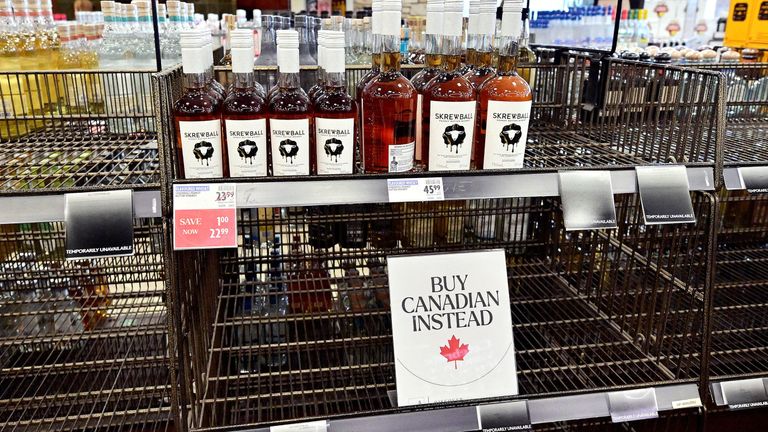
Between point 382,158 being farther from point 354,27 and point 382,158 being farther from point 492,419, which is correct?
point 354,27

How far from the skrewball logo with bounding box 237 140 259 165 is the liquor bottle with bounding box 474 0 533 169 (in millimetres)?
398

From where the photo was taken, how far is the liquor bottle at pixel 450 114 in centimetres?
96

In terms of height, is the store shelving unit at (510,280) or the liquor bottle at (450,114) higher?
the liquor bottle at (450,114)

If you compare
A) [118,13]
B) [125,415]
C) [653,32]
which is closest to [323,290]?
[125,415]

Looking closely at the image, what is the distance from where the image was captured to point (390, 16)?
36.2 inches

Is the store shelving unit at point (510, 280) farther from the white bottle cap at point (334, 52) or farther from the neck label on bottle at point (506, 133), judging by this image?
the white bottle cap at point (334, 52)

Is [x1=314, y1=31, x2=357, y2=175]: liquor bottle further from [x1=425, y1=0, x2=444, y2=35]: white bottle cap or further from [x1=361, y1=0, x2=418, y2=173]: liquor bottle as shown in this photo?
[x1=425, y1=0, x2=444, y2=35]: white bottle cap

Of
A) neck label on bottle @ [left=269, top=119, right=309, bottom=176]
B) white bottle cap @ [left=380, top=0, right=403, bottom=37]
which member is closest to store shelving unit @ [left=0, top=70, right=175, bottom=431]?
neck label on bottle @ [left=269, top=119, right=309, bottom=176]

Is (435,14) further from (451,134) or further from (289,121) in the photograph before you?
(289,121)

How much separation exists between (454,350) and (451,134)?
1.34ft

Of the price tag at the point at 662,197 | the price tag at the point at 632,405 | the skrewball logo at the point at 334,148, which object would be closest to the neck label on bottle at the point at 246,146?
the skrewball logo at the point at 334,148

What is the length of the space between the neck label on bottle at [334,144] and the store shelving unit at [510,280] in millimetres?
42

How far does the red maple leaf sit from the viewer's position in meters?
1.08

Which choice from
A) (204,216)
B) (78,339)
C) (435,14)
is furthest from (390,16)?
(78,339)
